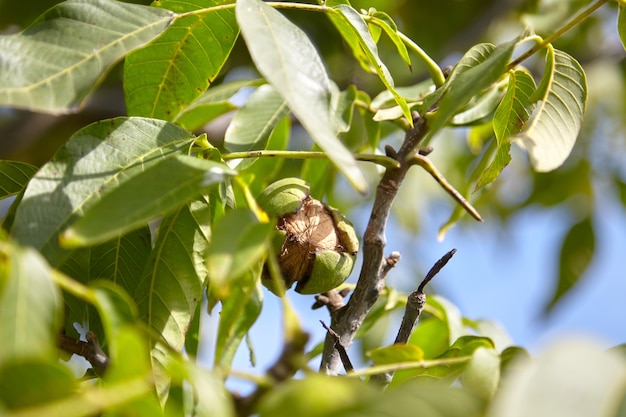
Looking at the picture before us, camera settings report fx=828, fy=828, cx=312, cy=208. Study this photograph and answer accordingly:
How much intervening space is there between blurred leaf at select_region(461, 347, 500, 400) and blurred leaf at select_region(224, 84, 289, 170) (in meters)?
0.44

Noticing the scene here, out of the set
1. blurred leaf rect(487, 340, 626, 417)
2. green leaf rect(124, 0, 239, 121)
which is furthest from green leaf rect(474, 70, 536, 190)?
blurred leaf rect(487, 340, 626, 417)

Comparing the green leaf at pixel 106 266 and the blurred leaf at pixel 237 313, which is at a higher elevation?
the blurred leaf at pixel 237 313

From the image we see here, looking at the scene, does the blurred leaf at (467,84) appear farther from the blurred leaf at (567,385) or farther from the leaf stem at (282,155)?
the blurred leaf at (567,385)

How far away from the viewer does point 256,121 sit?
1205 millimetres

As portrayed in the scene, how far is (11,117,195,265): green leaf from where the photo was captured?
77 centimetres

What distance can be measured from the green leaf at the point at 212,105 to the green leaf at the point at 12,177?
414 millimetres

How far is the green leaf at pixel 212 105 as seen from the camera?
137cm

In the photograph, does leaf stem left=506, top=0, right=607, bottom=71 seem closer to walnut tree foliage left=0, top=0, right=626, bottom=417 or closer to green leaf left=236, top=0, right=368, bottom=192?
walnut tree foliage left=0, top=0, right=626, bottom=417

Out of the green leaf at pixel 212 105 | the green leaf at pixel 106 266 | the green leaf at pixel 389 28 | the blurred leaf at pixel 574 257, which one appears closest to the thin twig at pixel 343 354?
the green leaf at pixel 106 266

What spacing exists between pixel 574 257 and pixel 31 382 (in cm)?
226

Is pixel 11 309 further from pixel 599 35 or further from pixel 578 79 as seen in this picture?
pixel 599 35

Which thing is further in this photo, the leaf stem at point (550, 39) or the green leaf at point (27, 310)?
the leaf stem at point (550, 39)

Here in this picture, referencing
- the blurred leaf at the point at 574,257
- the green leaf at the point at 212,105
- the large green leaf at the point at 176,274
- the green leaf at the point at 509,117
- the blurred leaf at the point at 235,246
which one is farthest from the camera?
the blurred leaf at the point at 574,257

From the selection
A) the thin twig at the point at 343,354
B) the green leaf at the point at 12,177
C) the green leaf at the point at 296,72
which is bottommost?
the thin twig at the point at 343,354
